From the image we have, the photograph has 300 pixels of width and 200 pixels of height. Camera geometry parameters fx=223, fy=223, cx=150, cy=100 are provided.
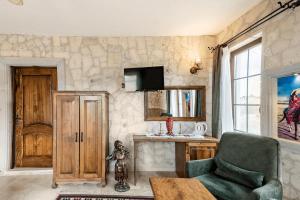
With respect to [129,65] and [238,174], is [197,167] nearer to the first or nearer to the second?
[238,174]

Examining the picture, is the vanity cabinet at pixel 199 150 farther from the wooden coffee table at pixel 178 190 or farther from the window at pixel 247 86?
the wooden coffee table at pixel 178 190

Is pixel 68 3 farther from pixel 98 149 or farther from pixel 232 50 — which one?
pixel 232 50

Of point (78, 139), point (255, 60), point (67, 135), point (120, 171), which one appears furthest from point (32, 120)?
point (255, 60)

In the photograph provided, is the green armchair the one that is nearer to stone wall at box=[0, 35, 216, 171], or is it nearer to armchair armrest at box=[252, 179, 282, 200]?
armchair armrest at box=[252, 179, 282, 200]

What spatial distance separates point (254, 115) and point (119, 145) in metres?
2.05

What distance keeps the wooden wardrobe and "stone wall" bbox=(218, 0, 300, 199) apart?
2.37 meters

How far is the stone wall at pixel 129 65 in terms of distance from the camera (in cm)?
414

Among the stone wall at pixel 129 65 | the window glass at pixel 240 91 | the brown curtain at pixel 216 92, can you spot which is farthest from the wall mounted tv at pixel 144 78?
the window glass at pixel 240 91

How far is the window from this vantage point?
3.08 m

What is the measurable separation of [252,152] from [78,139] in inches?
96.1

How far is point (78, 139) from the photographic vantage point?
3.45m

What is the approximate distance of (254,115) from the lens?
3145mm

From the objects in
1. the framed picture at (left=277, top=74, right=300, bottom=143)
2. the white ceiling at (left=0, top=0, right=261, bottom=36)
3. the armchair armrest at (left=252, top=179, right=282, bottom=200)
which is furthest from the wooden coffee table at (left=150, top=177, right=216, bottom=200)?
the white ceiling at (left=0, top=0, right=261, bottom=36)

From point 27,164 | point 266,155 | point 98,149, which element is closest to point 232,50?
point 266,155
